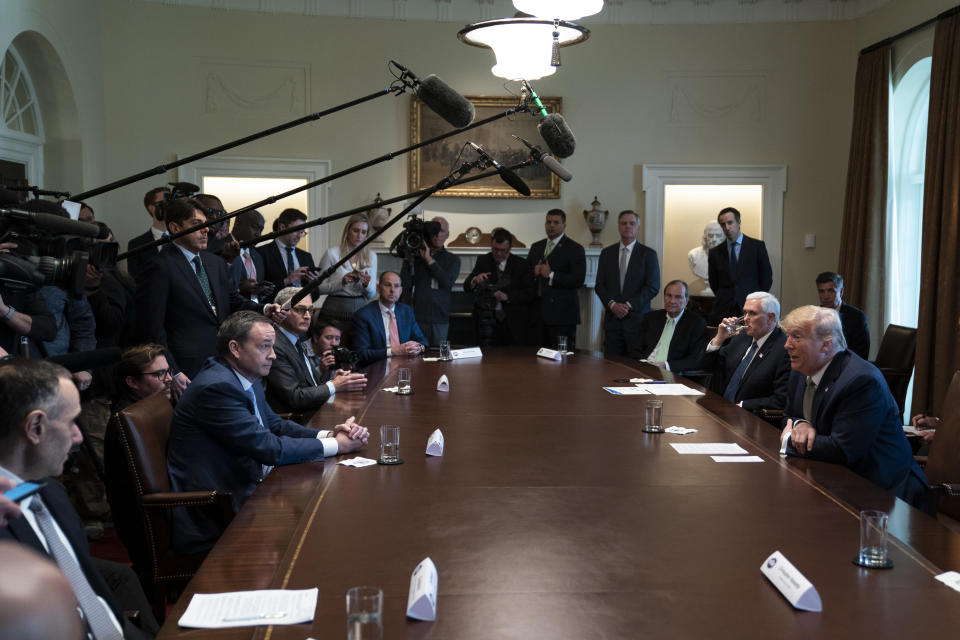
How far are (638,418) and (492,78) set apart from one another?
6.02m

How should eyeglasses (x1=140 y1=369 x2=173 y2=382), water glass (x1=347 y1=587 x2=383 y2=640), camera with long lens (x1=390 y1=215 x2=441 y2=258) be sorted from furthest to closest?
1. camera with long lens (x1=390 y1=215 x2=441 y2=258)
2. eyeglasses (x1=140 y1=369 x2=173 y2=382)
3. water glass (x1=347 y1=587 x2=383 y2=640)

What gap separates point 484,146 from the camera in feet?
29.4

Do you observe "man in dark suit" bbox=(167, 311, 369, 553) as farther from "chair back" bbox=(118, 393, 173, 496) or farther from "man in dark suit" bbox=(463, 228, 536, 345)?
"man in dark suit" bbox=(463, 228, 536, 345)

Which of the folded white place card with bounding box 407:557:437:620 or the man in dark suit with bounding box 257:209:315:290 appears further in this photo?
the man in dark suit with bounding box 257:209:315:290

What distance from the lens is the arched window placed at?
6.88 meters

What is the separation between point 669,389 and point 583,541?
2447 mm

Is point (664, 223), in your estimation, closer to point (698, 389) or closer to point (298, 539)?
point (698, 389)

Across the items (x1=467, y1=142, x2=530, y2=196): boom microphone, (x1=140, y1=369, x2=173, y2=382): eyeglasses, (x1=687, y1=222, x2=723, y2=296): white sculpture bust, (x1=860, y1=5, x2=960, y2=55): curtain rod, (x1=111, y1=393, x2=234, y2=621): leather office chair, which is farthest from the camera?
(x1=687, y1=222, x2=723, y2=296): white sculpture bust

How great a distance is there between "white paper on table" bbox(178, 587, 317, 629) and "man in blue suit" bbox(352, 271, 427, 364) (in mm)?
3953

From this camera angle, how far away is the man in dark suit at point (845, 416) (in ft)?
10.2

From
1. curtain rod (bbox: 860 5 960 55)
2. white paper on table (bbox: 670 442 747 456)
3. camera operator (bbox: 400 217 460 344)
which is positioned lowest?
white paper on table (bbox: 670 442 747 456)

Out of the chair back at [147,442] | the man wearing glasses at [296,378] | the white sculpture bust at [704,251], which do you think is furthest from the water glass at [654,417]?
the white sculpture bust at [704,251]

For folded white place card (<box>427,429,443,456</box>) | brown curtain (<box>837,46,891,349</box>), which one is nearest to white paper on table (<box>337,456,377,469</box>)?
folded white place card (<box>427,429,443,456</box>)

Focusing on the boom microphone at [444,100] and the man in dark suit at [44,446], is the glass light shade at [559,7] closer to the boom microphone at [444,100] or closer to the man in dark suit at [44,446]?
the boom microphone at [444,100]
